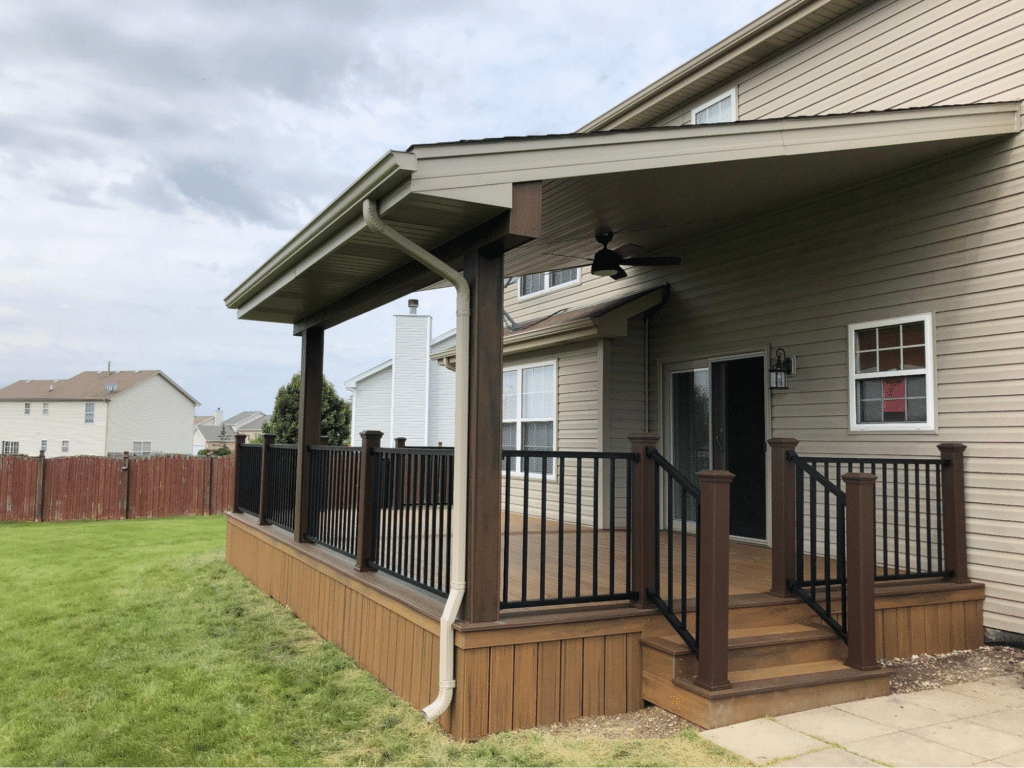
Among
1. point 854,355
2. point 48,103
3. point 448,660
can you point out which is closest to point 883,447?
point 854,355

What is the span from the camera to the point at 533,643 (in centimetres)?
385

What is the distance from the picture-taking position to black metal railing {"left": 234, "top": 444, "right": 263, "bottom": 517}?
8906 mm

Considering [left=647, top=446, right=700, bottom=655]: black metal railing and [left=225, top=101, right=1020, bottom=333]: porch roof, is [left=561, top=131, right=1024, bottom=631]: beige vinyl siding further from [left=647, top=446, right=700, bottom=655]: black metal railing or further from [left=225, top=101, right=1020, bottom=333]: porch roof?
[left=647, top=446, right=700, bottom=655]: black metal railing

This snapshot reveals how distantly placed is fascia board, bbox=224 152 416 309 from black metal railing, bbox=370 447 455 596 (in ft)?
4.87

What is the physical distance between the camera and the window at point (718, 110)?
8039mm

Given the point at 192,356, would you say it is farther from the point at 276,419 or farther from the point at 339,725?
the point at 339,725

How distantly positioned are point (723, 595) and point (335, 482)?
3.52 meters

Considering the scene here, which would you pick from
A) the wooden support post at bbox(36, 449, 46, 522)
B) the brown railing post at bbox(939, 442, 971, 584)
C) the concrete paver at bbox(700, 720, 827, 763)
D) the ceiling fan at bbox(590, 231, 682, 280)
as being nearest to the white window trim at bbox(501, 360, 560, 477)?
the ceiling fan at bbox(590, 231, 682, 280)

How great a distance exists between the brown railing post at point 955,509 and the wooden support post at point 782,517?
1.39 meters

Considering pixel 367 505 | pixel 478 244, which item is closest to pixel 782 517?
pixel 478 244

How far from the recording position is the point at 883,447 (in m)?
5.85

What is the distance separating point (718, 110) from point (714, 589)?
625 cm

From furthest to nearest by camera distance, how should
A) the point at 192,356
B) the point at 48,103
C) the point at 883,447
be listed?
1. the point at 192,356
2. the point at 48,103
3. the point at 883,447

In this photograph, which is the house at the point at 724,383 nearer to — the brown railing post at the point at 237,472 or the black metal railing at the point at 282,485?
the black metal railing at the point at 282,485
